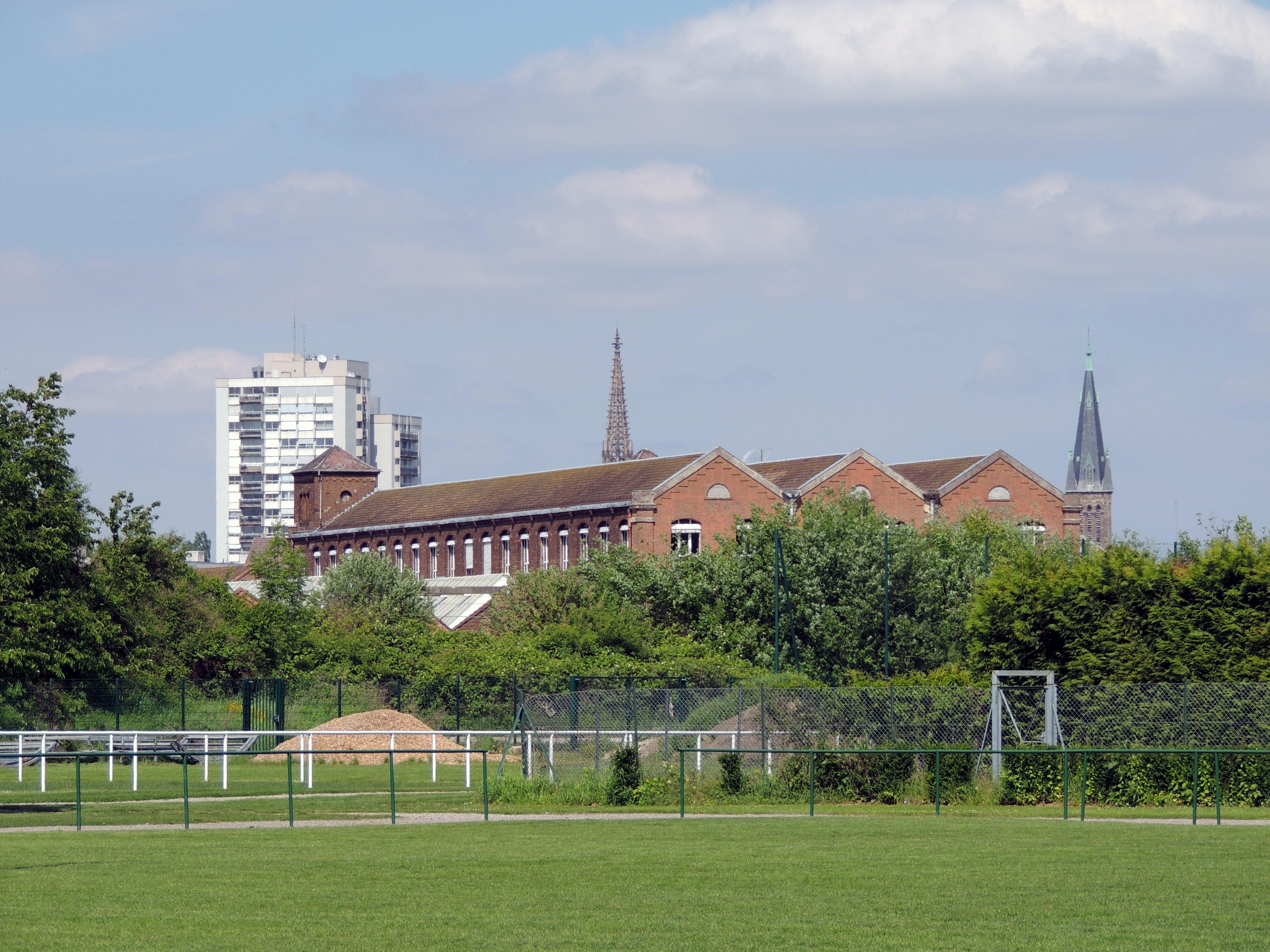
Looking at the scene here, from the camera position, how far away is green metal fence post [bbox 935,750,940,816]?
27.5m

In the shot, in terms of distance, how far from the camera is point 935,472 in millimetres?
87062

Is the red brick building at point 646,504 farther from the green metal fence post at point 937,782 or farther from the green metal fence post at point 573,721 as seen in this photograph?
the green metal fence post at point 937,782

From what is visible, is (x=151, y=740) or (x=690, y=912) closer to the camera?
(x=690, y=912)

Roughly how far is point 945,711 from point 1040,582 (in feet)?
13.5

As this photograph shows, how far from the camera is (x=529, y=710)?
35.2 metres

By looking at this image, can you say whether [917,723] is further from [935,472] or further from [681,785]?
[935,472]

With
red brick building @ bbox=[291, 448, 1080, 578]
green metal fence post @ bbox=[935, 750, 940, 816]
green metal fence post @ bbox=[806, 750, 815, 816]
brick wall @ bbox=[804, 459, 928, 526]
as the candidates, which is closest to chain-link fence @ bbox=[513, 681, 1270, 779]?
green metal fence post @ bbox=[806, 750, 815, 816]

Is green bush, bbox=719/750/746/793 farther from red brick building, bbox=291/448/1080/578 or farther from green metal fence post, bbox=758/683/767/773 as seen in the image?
red brick building, bbox=291/448/1080/578

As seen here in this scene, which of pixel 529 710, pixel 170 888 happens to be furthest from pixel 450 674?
pixel 170 888

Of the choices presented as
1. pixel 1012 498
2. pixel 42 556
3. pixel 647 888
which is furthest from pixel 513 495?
pixel 647 888

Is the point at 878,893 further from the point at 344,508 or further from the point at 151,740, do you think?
the point at 344,508

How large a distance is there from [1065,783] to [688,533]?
172ft

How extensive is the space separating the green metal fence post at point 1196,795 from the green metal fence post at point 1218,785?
0.28 m

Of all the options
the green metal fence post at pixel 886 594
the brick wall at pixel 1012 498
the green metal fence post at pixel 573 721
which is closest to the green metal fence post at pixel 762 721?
the green metal fence post at pixel 573 721
